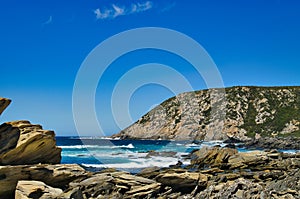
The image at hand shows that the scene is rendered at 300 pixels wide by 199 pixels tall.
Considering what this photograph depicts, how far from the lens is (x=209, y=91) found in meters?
145

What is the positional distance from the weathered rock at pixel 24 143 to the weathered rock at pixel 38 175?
125cm

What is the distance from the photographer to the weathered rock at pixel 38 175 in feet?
53.8

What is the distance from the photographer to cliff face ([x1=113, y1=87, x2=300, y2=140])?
379 ft

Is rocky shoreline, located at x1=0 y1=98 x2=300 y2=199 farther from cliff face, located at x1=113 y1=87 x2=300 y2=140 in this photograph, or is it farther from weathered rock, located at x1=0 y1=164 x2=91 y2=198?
cliff face, located at x1=113 y1=87 x2=300 y2=140

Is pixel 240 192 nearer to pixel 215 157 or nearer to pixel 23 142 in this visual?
pixel 23 142

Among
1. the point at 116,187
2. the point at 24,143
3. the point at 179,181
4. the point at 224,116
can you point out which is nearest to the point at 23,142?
the point at 24,143

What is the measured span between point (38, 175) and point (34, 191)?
95.2 inches

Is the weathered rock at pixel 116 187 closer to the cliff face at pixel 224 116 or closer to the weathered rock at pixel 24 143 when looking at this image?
the weathered rock at pixel 24 143

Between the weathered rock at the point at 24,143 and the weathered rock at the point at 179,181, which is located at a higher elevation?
→ the weathered rock at the point at 24,143

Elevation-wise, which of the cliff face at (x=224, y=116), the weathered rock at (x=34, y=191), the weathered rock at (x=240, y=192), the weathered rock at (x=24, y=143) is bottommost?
the weathered rock at (x=34, y=191)

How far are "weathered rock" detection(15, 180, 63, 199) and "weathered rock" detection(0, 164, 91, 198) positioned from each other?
1.01 meters

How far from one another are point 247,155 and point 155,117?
112696 mm

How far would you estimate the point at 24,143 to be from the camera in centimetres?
1805

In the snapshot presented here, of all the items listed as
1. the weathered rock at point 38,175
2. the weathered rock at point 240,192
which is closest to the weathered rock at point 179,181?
the weathered rock at point 38,175
